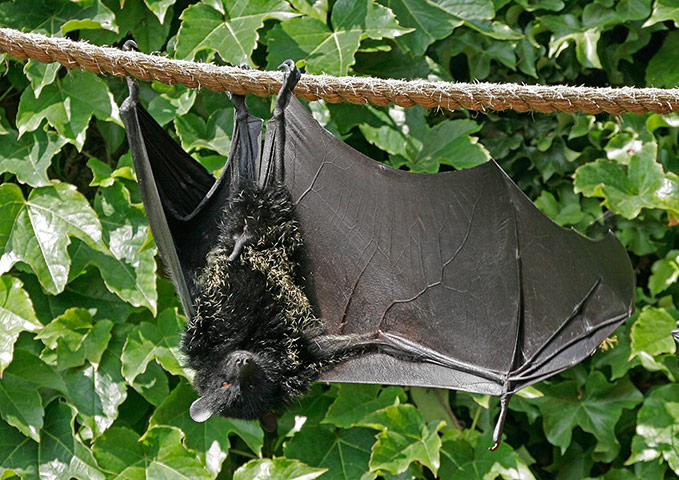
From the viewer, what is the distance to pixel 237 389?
145 centimetres

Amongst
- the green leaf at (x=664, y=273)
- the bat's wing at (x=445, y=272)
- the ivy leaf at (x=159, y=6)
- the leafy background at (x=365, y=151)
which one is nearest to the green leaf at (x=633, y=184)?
the leafy background at (x=365, y=151)

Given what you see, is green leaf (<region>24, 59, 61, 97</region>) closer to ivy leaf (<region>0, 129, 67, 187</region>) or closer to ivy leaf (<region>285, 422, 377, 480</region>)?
ivy leaf (<region>0, 129, 67, 187</region>)

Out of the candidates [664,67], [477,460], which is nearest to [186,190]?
[477,460]

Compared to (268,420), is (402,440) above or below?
below

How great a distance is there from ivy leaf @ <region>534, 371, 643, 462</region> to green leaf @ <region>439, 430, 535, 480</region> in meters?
0.20

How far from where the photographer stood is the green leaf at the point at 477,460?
2.09m

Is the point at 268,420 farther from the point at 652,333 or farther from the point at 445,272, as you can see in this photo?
the point at 652,333

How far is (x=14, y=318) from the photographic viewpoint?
6.18 ft

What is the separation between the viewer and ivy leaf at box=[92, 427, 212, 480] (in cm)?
197

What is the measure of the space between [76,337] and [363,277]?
0.93 m

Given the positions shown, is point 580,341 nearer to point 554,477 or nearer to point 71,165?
point 554,477

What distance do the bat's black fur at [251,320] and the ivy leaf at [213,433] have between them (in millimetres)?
545

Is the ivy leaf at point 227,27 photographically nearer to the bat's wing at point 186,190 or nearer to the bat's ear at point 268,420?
the bat's wing at point 186,190

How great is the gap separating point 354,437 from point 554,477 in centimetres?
79
